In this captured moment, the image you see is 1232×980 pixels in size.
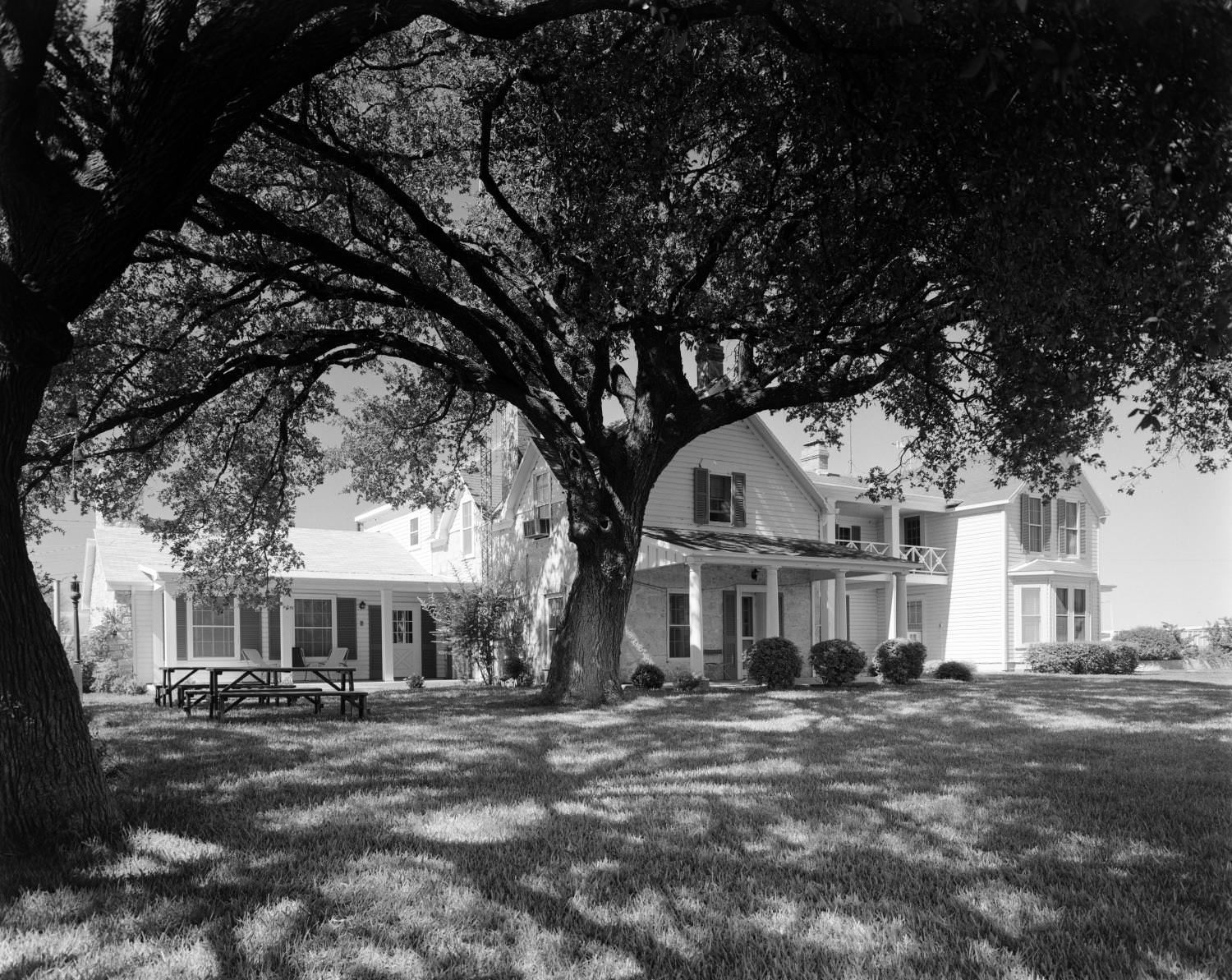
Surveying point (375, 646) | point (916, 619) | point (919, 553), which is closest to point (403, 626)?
point (375, 646)

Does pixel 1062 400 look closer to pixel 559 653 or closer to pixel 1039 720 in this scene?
pixel 1039 720

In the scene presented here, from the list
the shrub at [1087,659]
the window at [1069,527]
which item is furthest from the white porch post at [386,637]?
the window at [1069,527]

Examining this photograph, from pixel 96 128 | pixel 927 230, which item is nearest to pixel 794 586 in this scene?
pixel 927 230

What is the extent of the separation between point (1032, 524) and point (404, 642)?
20.0m

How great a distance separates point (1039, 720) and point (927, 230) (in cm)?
800

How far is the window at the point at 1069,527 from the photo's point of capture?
3338 cm

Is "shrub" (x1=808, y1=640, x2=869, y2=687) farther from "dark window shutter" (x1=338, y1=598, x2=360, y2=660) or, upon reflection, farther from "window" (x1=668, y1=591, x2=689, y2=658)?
"dark window shutter" (x1=338, y1=598, x2=360, y2=660)

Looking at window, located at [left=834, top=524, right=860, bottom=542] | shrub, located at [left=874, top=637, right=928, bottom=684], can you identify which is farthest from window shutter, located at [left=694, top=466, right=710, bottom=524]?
window, located at [left=834, top=524, right=860, bottom=542]

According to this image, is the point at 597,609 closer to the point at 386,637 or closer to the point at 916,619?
the point at 386,637

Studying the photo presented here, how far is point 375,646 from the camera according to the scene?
2869 cm

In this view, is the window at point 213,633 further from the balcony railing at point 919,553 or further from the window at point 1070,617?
the window at point 1070,617

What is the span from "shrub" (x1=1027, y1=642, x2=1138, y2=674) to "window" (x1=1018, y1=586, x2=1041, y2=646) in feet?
5.30

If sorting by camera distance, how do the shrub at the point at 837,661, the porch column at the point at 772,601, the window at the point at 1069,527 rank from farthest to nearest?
the window at the point at 1069,527 < the porch column at the point at 772,601 < the shrub at the point at 837,661

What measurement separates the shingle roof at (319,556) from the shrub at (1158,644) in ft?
73.7
